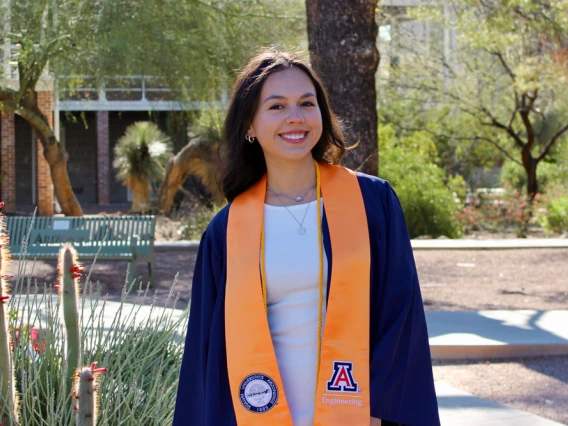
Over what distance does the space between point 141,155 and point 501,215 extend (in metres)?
8.92

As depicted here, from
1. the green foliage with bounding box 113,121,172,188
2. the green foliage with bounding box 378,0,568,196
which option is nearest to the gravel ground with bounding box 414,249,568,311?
the green foliage with bounding box 378,0,568,196

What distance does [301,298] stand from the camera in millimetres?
2480

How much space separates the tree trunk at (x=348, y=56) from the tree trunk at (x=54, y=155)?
24.0 ft

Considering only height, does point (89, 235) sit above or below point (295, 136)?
below

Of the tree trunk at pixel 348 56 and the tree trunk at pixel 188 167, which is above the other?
the tree trunk at pixel 348 56

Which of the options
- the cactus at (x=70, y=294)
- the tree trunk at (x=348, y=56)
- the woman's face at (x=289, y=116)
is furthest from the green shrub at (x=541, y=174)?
the woman's face at (x=289, y=116)

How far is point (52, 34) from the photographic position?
12.3 meters

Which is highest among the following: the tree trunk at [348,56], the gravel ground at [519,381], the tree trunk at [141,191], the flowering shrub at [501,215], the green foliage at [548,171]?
the tree trunk at [348,56]

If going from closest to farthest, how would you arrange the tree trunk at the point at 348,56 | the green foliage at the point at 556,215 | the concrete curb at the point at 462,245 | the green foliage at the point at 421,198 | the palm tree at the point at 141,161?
the tree trunk at the point at 348,56 < the concrete curb at the point at 462,245 < the green foliage at the point at 421,198 < the green foliage at the point at 556,215 < the palm tree at the point at 141,161

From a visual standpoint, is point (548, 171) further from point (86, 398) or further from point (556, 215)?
point (86, 398)

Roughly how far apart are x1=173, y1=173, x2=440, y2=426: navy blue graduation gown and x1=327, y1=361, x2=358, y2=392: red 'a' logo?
0.06 meters

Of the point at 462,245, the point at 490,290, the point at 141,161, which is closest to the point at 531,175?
the point at 462,245

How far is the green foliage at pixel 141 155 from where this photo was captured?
2103cm

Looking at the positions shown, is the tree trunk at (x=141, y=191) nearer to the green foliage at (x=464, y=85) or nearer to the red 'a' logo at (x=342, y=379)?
the green foliage at (x=464, y=85)
